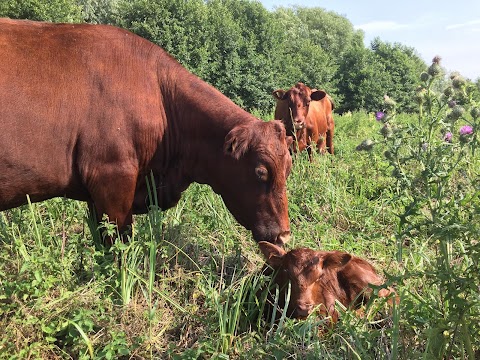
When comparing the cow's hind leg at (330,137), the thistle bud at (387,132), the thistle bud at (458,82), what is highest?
A: the thistle bud at (458,82)

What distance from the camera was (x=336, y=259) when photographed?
3.00 meters

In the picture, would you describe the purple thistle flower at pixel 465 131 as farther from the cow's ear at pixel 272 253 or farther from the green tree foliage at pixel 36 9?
the green tree foliage at pixel 36 9

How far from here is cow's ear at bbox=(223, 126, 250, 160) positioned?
3.24 metres

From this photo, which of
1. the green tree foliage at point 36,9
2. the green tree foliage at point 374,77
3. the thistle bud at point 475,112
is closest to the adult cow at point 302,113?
the thistle bud at point 475,112

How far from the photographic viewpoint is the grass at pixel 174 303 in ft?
7.76

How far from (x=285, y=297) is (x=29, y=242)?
197 cm

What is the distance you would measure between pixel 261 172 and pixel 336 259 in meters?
0.77

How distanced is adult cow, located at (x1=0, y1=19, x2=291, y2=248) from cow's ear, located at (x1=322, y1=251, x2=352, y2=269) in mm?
407

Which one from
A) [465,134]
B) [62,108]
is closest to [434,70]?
[465,134]

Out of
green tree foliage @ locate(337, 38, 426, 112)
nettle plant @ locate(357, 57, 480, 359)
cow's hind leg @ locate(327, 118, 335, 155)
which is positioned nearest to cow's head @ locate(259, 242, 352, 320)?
nettle plant @ locate(357, 57, 480, 359)

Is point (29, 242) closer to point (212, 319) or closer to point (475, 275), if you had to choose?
point (212, 319)

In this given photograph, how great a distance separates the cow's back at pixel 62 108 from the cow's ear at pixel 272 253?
42.2 inches

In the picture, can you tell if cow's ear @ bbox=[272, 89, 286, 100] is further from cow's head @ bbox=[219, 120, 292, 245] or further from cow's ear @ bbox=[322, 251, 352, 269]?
cow's ear @ bbox=[322, 251, 352, 269]

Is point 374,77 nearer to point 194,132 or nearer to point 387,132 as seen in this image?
point 194,132
